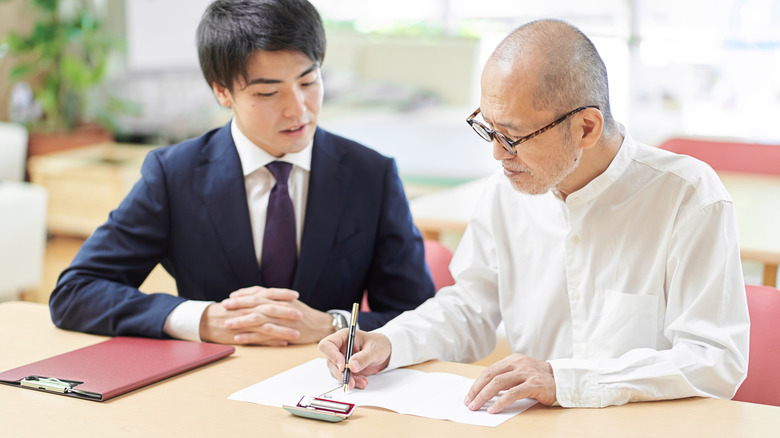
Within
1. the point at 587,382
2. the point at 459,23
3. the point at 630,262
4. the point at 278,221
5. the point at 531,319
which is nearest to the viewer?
the point at 587,382

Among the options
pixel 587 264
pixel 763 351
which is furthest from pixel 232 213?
pixel 763 351

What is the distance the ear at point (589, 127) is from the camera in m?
1.59

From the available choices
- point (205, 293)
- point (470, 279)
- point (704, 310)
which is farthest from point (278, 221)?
point (704, 310)

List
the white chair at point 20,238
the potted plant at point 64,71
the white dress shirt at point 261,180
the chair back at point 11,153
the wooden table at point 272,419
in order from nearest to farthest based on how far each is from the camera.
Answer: the wooden table at point 272,419 → the white dress shirt at point 261,180 → the white chair at point 20,238 → the chair back at point 11,153 → the potted plant at point 64,71

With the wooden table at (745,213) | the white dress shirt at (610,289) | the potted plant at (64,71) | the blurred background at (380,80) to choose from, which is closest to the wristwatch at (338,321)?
the white dress shirt at (610,289)

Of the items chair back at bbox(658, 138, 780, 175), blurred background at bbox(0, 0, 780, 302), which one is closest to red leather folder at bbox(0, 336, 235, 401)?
chair back at bbox(658, 138, 780, 175)

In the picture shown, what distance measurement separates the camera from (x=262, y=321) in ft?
5.75

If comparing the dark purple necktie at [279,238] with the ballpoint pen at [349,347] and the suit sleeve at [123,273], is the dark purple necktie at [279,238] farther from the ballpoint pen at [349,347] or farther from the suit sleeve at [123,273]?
the ballpoint pen at [349,347]

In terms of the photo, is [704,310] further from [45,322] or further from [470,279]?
[45,322]

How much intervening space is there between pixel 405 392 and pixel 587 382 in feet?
0.99

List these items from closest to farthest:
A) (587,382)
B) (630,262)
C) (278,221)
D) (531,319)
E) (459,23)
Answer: (587,382) → (630,262) → (531,319) → (278,221) → (459,23)

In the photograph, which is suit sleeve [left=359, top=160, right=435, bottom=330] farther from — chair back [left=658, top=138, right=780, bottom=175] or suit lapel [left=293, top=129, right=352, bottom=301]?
chair back [left=658, top=138, right=780, bottom=175]

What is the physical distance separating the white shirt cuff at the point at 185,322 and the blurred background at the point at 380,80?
348 cm

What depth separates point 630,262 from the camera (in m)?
1.68
